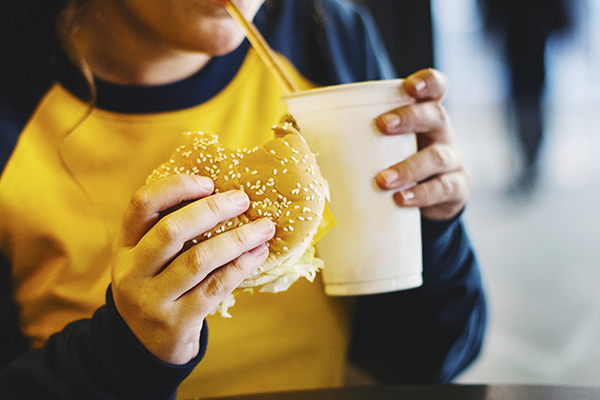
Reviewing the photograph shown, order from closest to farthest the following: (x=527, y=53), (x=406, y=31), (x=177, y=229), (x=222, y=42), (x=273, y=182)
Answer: (x=177, y=229) < (x=273, y=182) < (x=222, y=42) < (x=406, y=31) < (x=527, y=53)

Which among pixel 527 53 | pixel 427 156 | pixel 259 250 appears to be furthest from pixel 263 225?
pixel 527 53

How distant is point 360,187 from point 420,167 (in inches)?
3.8

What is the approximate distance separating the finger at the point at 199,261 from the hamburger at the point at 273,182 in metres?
0.05

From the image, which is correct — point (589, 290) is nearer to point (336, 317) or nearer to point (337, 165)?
point (336, 317)

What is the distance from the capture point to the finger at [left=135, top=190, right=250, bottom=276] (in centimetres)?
51

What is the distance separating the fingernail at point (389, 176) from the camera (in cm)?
69

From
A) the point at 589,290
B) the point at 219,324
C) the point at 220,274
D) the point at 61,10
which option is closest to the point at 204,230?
the point at 220,274

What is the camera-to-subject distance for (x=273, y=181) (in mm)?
611

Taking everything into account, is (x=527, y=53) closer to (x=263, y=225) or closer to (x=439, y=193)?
(x=439, y=193)

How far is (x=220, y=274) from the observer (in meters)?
0.55

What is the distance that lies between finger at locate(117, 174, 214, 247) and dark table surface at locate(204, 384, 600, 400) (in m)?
0.28

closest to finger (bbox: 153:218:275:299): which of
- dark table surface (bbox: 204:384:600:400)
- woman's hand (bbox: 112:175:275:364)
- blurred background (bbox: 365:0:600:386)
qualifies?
woman's hand (bbox: 112:175:275:364)

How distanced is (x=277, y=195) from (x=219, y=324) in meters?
0.38

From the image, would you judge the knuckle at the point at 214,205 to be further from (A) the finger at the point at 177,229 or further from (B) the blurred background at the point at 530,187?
(B) the blurred background at the point at 530,187
